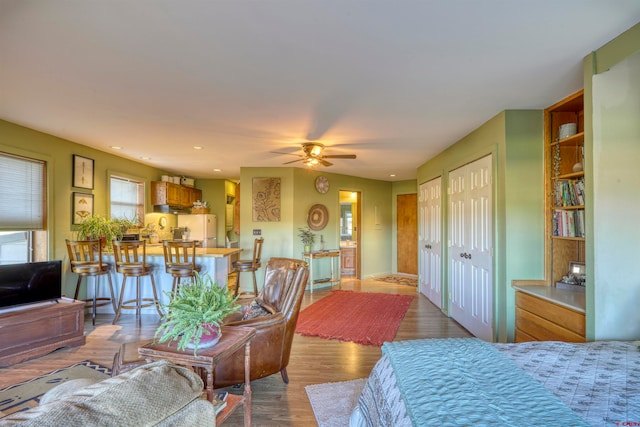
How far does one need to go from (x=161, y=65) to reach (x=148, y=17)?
58 centimetres

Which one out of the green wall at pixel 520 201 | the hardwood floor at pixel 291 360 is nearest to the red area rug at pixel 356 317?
the hardwood floor at pixel 291 360

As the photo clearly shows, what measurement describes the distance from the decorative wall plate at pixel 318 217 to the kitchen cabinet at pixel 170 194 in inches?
112

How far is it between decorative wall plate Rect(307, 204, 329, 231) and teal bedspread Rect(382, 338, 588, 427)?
202 inches

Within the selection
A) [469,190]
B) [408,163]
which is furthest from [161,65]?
[408,163]

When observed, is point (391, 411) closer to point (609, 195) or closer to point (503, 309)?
point (609, 195)

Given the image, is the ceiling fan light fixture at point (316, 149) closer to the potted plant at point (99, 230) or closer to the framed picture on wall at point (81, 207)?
the potted plant at point (99, 230)

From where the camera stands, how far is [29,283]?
3.41m

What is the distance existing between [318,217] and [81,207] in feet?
13.2

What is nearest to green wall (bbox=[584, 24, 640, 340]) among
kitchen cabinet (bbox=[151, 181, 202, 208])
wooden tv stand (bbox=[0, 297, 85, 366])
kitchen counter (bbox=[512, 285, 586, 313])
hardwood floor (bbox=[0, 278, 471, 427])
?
kitchen counter (bbox=[512, 285, 586, 313])

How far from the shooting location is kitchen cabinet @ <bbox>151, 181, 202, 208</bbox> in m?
6.57

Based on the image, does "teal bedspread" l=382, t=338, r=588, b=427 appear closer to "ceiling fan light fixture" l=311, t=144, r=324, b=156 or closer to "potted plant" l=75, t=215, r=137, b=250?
"ceiling fan light fixture" l=311, t=144, r=324, b=156

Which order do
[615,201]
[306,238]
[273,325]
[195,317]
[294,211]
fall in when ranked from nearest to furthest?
[195,317], [615,201], [273,325], [294,211], [306,238]

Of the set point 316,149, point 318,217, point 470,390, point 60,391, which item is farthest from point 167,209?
point 470,390

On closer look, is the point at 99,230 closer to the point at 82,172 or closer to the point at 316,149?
the point at 82,172
